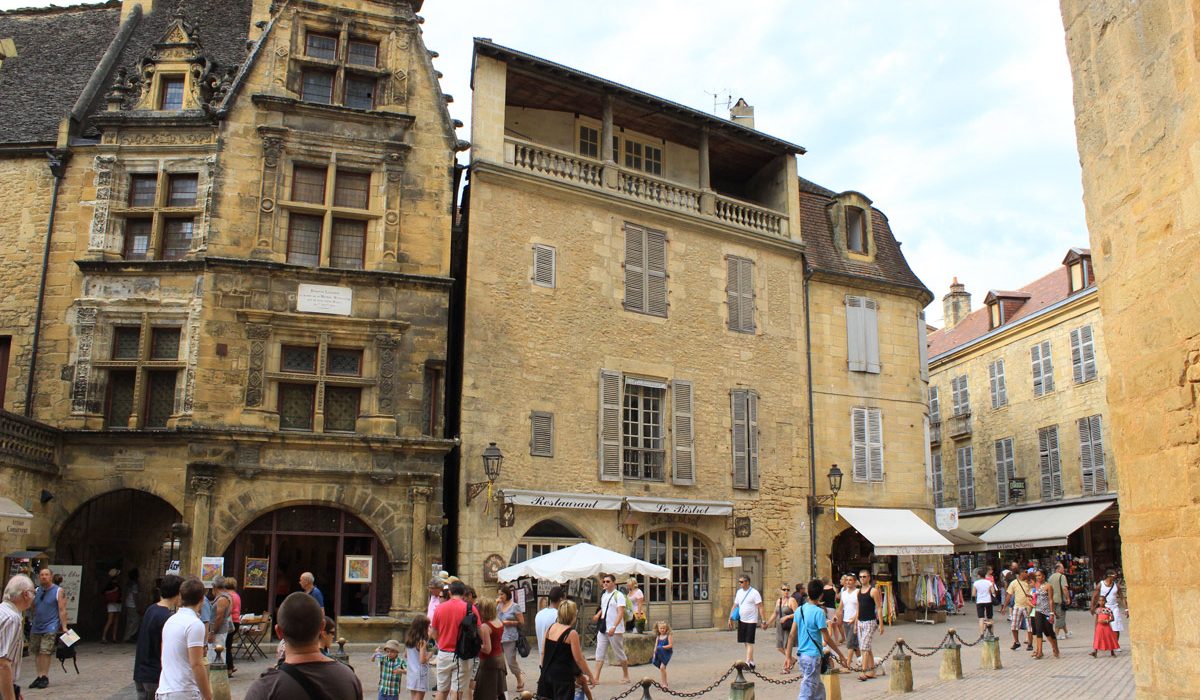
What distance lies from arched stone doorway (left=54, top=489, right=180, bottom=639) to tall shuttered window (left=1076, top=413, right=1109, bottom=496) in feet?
71.3

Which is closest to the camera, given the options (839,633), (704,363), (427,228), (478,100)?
(839,633)

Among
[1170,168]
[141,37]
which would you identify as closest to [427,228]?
[141,37]

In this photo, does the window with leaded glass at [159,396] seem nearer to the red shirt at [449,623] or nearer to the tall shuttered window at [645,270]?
the tall shuttered window at [645,270]

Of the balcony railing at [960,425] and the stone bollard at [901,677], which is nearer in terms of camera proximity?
the stone bollard at [901,677]

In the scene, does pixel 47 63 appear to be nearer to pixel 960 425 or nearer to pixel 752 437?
pixel 752 437

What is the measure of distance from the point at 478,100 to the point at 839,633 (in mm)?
10841

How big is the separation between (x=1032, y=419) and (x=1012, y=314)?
12.0ft

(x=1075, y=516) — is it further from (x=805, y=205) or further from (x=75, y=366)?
(x=75, y=366)

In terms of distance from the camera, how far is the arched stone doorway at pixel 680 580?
18578 mm

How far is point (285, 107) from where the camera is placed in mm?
16984

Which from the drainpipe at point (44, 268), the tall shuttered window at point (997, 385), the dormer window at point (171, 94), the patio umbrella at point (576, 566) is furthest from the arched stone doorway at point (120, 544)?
the tall shuttered window at point (997, 385)

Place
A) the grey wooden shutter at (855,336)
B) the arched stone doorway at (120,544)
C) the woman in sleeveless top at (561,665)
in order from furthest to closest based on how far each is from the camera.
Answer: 1. the grey wooden shutter at (855,336)
2. the arched stone doorway at (120,544)
3. the woman in sleeveless top at (561,665)

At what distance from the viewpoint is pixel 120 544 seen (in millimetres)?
17109

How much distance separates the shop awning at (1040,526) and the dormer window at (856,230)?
8939 millimetres
